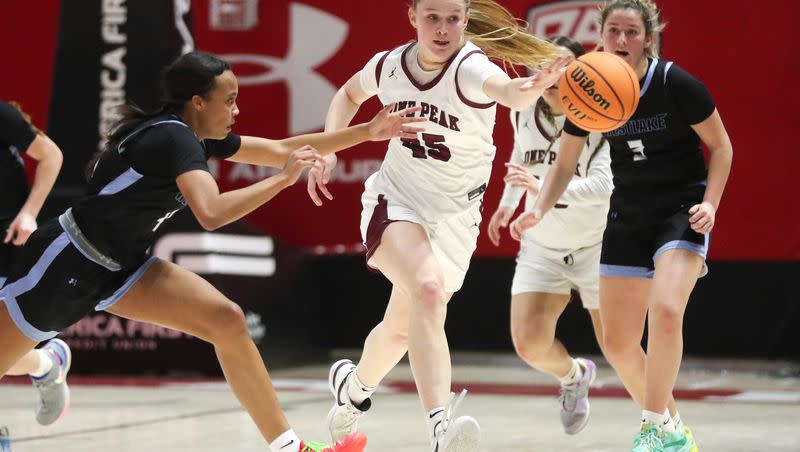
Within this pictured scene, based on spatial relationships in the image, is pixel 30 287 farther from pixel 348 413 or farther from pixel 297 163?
pixel 348 413

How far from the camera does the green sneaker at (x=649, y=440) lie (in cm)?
461

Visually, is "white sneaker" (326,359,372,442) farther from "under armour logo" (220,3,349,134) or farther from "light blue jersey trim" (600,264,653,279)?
"under armour logo" (220,3,349,134)

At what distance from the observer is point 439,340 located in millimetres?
4473

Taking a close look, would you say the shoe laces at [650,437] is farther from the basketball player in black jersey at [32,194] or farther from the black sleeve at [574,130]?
the basketball player in black jersey at [32,194]

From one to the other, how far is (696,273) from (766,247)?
4703mm

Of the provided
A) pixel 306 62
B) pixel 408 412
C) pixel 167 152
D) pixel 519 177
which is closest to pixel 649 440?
pixel 519 177

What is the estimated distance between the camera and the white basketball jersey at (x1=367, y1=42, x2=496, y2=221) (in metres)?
4.78

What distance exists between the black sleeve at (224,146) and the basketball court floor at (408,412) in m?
1.45

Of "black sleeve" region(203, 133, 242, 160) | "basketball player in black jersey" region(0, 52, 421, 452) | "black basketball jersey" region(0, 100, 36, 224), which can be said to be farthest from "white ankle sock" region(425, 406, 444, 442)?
"black basketball jersey" region(0, 100, 36, 224)

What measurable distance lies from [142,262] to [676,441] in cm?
214

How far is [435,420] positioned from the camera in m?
4.31

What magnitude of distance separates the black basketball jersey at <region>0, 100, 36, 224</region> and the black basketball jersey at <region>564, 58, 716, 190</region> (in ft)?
9.73

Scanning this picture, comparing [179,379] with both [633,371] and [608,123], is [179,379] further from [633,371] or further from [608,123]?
[608,123]

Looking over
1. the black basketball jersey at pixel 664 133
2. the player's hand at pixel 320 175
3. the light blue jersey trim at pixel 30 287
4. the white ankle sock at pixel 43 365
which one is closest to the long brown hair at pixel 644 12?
the black basketball jersey at pixel 664 133
